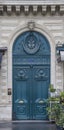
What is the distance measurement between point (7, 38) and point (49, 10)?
1.94 meters

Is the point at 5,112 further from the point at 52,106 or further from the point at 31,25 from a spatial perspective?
the point at 31,25

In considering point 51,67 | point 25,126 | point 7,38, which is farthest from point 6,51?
point 25,126

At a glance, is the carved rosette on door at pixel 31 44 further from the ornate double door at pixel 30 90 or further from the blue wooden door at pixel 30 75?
the ornate double door at pixel 30 90

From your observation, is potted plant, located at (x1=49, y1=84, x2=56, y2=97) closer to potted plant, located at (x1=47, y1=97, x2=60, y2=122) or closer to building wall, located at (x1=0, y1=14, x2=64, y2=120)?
potted plant, located at (x1=47, y1=97, x2=60, y2=122)

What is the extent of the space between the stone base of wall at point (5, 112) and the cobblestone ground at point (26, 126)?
63cm

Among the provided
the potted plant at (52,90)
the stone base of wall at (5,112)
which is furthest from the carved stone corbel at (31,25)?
the stone base of wall at (5,112)

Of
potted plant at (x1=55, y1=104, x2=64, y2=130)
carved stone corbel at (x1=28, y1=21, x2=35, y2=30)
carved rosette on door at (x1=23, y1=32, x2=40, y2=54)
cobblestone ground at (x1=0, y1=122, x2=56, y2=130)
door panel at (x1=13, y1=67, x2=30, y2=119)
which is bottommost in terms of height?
cobblestone ground at (x1=0, y1=122, x2=56, y2=130)

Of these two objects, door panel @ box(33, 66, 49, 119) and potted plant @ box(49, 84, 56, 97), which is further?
door panel @ box(33, 66, 49, 119)

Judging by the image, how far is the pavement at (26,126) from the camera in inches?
658

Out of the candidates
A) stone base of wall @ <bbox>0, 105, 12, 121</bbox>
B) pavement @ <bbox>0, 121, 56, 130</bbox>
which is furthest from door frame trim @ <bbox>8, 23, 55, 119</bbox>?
pavement @ <bbox>0, 121, 56, 130</bbox>

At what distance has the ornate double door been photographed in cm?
1892

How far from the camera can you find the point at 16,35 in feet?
61.9

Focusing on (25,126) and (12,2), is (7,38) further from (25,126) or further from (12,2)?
(25,126)

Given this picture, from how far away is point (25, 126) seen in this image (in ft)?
56.7
